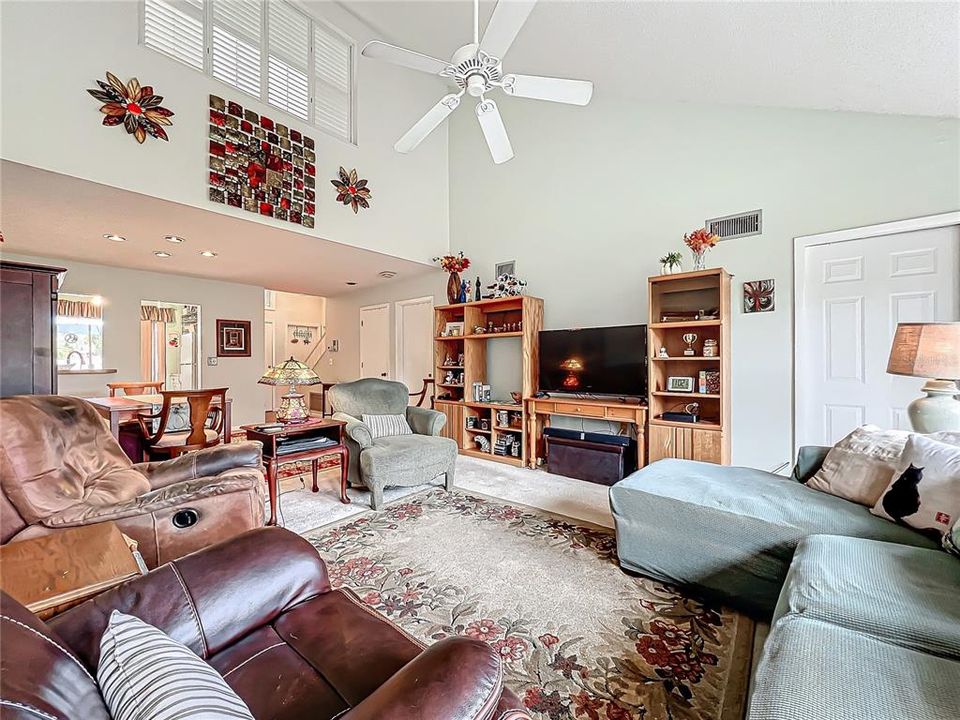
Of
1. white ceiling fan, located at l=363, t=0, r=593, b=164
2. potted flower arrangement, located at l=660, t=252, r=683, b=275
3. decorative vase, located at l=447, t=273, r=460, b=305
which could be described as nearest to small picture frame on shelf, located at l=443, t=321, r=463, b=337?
decorative vase, located at l=447, t=273, r=460, b=305

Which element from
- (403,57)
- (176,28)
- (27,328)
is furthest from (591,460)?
(176,28)

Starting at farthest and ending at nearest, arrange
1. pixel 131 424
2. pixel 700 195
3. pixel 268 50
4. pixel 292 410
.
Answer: pixel 268 50 < pixel 700 195 < pixel 131 424 < pixel 292 410

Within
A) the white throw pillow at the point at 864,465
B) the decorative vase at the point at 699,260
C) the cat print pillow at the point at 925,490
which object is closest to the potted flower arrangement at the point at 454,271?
the decorative vase at the point at 699,260

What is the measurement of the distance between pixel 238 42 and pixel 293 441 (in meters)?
3.68

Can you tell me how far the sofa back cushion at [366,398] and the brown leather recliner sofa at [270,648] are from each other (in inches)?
96.2

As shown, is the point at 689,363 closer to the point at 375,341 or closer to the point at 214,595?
the point at 214,595

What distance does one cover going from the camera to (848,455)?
197 centimetres

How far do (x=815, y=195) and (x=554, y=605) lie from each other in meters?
3.52

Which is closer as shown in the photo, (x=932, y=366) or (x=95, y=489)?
(x=95, y=489)

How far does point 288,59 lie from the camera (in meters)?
A: 4.20

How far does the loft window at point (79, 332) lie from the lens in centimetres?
500

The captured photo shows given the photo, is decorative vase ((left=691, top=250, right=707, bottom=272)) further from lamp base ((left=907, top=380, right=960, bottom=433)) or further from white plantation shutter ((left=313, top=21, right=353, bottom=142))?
white plantation shutter ((left=313, top=21, right=353, bottom=142))

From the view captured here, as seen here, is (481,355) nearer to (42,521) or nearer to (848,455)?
(848,455)

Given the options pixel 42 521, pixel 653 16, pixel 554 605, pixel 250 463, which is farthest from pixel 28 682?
pixel 653 16
